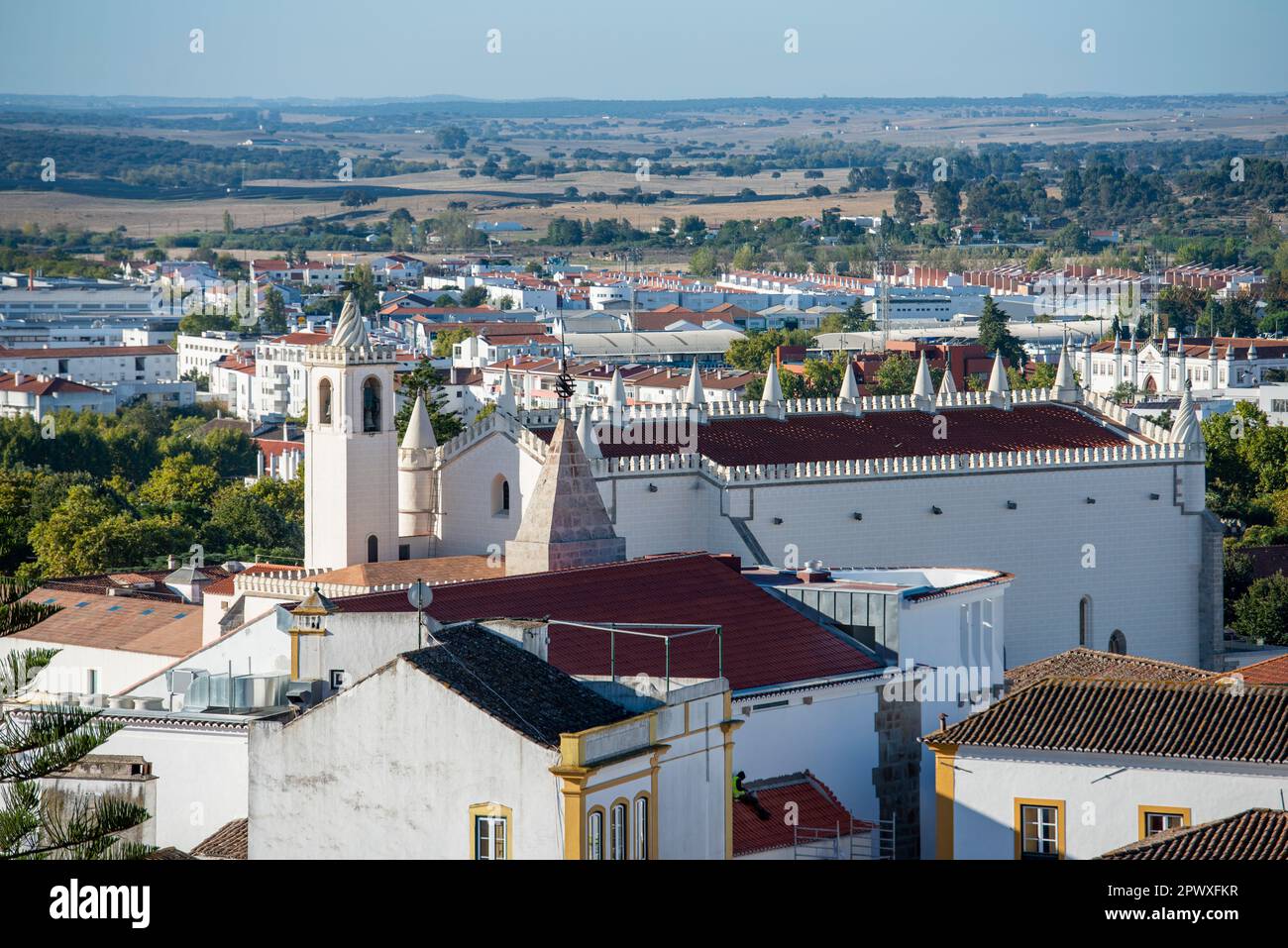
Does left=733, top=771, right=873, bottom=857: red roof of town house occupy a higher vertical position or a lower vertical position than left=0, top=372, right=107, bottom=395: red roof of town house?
higher

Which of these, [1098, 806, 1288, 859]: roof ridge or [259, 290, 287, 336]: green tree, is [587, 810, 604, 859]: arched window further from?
[259, 290, 287, 336]: green tree

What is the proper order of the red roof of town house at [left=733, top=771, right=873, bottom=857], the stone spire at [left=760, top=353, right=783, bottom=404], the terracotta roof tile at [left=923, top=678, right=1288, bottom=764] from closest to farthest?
the terracotta roof tile at [left=923, top=678, right=1288, bottom=764]
the red roof of town house at [left=733, top=771, right=873, bottom=857]
the stone spire at [left=760, top=353, right=783, bottom=404]

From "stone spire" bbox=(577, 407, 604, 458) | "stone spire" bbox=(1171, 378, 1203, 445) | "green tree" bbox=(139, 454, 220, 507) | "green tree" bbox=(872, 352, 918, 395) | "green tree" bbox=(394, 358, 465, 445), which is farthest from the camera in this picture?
"green tree" bbox=(872, 352, 918, 395)

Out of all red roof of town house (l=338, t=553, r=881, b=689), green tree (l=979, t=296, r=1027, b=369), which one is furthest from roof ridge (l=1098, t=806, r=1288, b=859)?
green tree (l=979, t=296, r=1027, b=369)

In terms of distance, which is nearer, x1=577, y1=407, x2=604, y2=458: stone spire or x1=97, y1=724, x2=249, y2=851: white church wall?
x1=97, y1=724, x2=249, y2=851: white church wall

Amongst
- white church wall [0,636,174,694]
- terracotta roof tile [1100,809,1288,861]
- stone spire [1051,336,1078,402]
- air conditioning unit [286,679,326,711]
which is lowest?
white church wall [0,636,174,694]

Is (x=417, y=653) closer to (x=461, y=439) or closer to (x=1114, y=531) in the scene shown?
(x=461, y=439)

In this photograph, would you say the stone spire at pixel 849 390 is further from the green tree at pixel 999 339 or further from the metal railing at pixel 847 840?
the green tree at pixel 999 339
